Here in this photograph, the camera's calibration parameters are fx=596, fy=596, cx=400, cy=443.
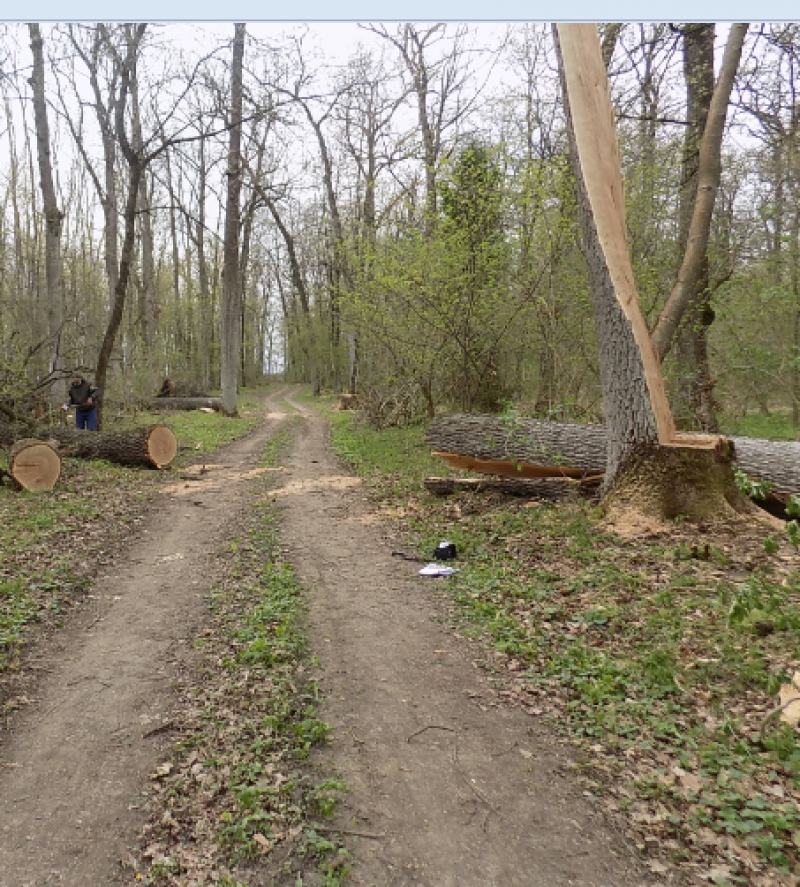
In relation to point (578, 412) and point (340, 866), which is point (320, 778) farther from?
point (578, 412)

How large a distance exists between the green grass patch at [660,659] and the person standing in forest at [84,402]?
8391mm

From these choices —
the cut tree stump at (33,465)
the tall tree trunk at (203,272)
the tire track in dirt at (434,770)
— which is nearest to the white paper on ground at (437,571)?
the tire track in dirt at (434,770)

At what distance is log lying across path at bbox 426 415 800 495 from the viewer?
5883 millimetres

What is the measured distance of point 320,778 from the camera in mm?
2521

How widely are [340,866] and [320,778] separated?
50 cm

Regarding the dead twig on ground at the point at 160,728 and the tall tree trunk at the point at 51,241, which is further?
the tall tree trunk at the point at 51,241

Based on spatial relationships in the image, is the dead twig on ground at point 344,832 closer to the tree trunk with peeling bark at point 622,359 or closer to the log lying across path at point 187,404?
the tree trunk with peeling bark at point 622,359

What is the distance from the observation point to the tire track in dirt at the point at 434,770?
6.74ft

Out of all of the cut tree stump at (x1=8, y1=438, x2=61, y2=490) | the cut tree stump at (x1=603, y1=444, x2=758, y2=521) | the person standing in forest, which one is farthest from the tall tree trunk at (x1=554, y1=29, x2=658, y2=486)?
→ the person standing in forest

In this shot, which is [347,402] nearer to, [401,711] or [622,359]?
[622,359]

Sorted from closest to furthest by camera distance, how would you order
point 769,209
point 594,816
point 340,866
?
point 340,866 → point 594,816 → point 769,209

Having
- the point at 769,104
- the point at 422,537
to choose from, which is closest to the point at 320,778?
the point at 422,537

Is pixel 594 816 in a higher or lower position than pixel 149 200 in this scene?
lower

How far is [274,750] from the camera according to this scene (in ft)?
8.95
